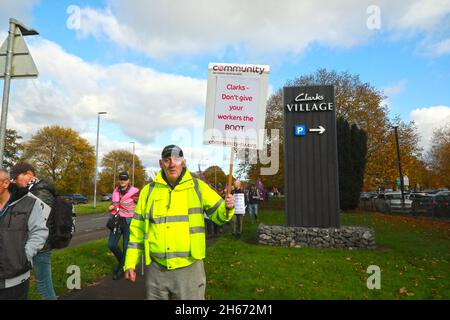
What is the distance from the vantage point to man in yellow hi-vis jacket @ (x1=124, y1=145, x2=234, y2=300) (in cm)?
313

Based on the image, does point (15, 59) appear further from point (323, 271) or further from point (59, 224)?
point (323, 271)

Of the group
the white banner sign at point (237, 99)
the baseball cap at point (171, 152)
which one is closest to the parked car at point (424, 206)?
the white banner sign at point (237, 99)

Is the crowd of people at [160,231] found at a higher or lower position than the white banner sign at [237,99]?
lower

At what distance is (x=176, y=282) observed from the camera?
10.3 ft

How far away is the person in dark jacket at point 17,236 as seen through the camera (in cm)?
317

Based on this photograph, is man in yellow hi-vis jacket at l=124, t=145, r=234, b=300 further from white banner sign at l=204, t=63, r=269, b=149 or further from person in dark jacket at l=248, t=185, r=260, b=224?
person in dark jacket at l=248, t=185, r=260, b=224

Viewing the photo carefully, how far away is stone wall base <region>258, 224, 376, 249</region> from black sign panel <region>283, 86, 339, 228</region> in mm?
390

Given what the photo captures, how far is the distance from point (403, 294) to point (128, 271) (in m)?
4.58

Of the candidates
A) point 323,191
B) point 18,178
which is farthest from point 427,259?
point 18,178

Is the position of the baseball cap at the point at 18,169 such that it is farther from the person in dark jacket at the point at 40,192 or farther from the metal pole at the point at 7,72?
the metal pole at the point at 7,72

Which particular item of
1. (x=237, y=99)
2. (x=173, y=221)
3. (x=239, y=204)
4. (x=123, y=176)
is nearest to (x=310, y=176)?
(x=239, y=204)

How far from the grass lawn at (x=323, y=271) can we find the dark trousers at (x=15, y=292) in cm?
273

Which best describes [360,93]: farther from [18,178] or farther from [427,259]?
[18,178]

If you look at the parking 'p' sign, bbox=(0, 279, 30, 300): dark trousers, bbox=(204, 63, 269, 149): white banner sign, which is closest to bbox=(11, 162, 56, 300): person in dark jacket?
bbox=(0, 279, 30, 300): dark trousers
